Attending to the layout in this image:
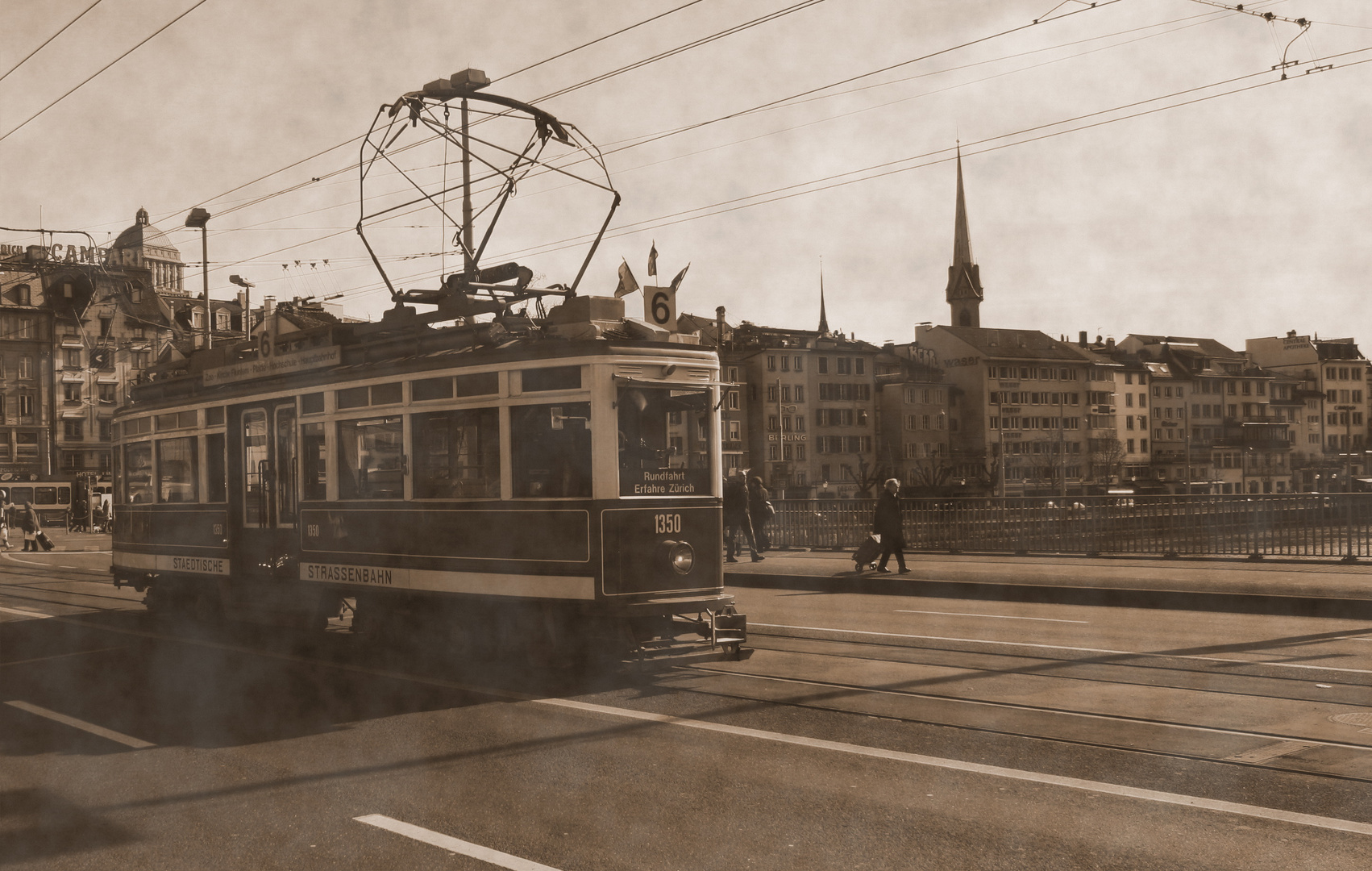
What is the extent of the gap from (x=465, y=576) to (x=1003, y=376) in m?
105

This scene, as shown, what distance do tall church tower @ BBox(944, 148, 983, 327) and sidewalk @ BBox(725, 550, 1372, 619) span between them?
4392 inches

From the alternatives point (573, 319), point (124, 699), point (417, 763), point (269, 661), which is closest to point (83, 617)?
point (269, 661)

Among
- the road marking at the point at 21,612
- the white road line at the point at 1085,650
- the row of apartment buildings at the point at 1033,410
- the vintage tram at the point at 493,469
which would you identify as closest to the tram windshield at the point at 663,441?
the vintage tram at the point at 493,469

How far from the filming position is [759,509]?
25.7m

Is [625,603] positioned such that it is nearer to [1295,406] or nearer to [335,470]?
[335,470]

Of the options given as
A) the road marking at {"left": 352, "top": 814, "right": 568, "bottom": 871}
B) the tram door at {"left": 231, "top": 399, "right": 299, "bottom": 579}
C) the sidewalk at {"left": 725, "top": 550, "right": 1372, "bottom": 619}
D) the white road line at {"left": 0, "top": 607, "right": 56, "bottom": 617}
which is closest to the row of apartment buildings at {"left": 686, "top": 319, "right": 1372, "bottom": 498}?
the sidewalk at {"left": 725, "top": 550, "right": 1372, "bottom": 619}

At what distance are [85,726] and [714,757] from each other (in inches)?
180

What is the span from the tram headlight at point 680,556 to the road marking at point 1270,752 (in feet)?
15.8

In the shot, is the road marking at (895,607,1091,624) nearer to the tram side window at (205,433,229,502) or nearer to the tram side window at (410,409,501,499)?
the tram side window at (410,409,501,499)

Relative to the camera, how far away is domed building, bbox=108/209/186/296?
4302 inches

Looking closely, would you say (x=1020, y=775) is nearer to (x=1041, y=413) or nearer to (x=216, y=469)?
(x=216, y=469)

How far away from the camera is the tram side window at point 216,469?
14961 millimetres

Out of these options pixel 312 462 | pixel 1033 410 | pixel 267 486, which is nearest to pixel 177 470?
pixel 267 486

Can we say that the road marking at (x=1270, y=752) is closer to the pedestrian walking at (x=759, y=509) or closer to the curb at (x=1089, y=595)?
the curb at (x=1089, y=595)
